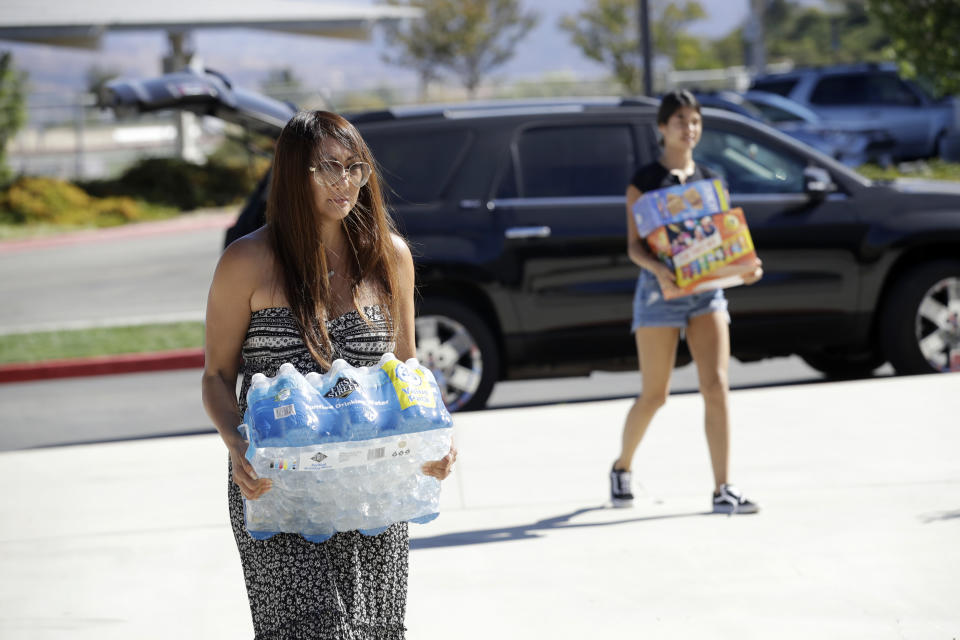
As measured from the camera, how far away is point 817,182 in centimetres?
811

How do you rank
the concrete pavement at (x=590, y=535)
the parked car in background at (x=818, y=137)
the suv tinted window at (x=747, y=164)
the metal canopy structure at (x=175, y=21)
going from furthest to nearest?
the metal canopy structure at (x=175, y=21), the parked car in background at (x=818, y=137), the suv tinted window at (x=747, y=164), the concrete pavement at (x=590, y=535)

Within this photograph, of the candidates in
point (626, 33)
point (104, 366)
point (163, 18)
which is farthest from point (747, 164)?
point (626, 33)

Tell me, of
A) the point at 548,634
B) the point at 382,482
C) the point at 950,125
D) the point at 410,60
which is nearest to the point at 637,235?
the point at 548,634

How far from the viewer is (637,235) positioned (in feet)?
19.2

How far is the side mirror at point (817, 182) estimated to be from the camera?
26.5ft

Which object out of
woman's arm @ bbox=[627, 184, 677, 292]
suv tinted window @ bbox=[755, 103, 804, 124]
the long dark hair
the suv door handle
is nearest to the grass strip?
the suv door handle

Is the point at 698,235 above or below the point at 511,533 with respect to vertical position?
above

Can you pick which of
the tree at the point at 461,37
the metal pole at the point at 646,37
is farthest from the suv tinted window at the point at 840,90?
the tree at the point at 461,37

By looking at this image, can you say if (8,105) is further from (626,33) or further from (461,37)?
(626,33)

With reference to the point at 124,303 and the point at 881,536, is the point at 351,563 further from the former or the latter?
the point at 124,303

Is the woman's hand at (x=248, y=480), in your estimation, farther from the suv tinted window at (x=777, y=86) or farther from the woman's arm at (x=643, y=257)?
the suv tinted window at (x=777, y=86)

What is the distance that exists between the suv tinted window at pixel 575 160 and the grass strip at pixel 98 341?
13.8ft

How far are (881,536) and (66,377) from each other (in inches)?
297

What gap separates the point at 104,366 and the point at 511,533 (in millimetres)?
6172
